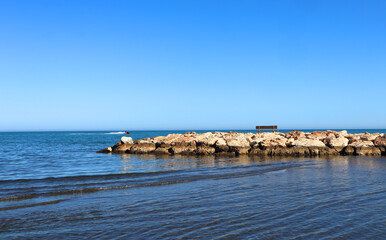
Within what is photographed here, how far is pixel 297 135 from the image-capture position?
31094 mm

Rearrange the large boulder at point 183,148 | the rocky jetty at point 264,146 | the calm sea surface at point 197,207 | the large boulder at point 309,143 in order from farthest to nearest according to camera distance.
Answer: the large boulder at point 183,148
the large boulder at point 309,143
the rocky jetty at point 264,146
the calm sea surface at point 197,207

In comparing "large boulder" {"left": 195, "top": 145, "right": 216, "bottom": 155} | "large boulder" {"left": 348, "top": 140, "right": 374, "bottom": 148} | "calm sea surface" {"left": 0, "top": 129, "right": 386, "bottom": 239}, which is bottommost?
"calm sea surface" {"left": 0, "top": 129, "right": 386, "bottom": 239}

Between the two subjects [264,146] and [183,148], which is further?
[183,148]

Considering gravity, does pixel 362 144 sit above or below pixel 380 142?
below

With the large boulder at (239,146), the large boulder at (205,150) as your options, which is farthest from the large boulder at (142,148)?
the large boulder at (239,146)

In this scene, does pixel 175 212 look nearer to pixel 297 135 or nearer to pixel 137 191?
pixel 137 191

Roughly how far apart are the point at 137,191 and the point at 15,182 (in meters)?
5.81

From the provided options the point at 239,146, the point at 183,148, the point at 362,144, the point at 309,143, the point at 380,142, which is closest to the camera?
the point at 362,144

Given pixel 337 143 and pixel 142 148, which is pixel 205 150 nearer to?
pixel 142 148

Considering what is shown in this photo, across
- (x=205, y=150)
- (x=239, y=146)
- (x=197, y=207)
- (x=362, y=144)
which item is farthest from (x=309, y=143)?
(x=197, y=207)

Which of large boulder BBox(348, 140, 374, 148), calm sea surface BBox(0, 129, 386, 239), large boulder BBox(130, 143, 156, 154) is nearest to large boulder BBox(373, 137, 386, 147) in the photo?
large boulder BBox(348, 140, 374, 148)

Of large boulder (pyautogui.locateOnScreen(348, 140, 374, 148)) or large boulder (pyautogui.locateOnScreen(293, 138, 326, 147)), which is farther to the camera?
large boulder (pyautogui.locateOnScreen(293, 138, 326, 147))

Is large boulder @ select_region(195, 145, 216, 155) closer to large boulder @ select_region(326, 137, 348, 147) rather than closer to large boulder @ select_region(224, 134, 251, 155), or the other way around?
large boulder @ select_region(224, 134, 251, 155)

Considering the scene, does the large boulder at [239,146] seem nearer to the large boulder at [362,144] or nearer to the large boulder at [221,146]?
the large boulder at [221,146]
